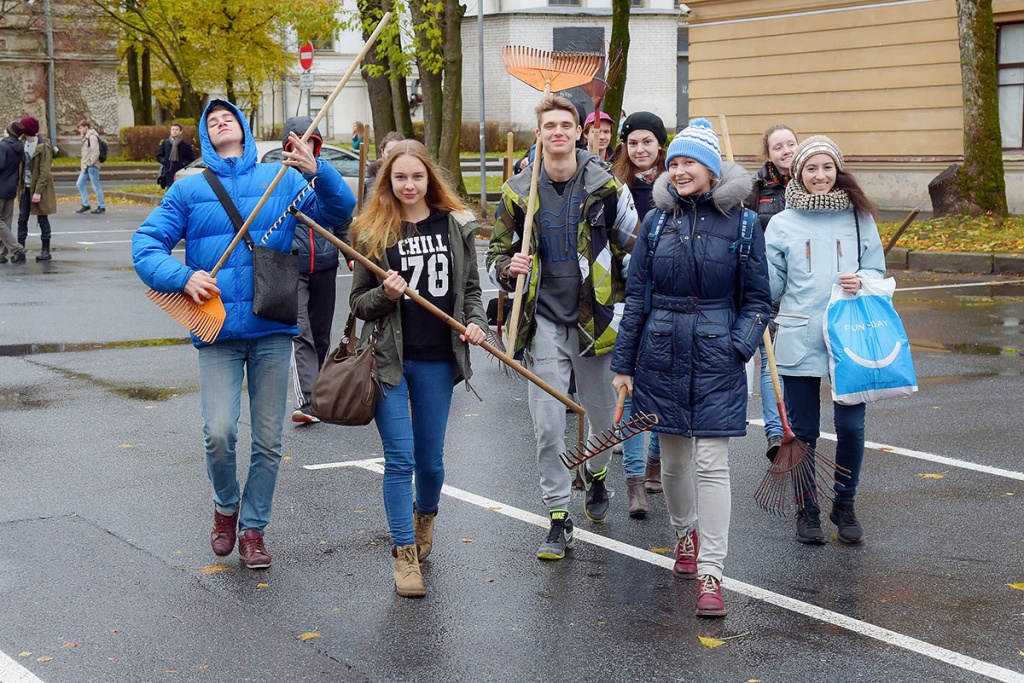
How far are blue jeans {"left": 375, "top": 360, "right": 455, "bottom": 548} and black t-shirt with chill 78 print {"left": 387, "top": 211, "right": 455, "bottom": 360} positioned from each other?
70 millimetres

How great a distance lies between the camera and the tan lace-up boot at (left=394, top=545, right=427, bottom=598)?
5.33 metres

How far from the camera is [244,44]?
154ft

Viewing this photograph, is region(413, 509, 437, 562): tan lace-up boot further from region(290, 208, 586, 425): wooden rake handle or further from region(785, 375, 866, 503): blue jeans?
region(785, 375, 866, 503): blue jeans

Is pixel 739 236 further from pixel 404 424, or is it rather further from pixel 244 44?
pixel 244 44

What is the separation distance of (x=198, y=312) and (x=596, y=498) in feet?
6.93

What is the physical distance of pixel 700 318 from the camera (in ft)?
17.1

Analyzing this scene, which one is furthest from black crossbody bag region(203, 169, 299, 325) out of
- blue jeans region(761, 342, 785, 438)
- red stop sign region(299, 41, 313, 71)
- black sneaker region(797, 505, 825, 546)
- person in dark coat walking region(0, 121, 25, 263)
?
red stop sign region(299, 41, 313, 71)

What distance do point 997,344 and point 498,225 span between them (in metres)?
6.92

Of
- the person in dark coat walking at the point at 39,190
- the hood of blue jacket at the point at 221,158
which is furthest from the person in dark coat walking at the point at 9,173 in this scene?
the hood of blue jacket at the point at 221,158

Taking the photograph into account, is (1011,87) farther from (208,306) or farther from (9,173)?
(208,306)

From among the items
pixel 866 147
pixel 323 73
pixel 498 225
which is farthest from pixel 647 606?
pixel 323 73

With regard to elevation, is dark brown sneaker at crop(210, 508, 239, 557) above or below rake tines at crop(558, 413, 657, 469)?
below

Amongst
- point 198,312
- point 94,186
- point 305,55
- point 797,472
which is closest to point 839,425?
point 797,472

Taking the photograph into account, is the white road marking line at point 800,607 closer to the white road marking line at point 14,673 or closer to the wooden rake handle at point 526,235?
the wooden rake handle at point 526,235
